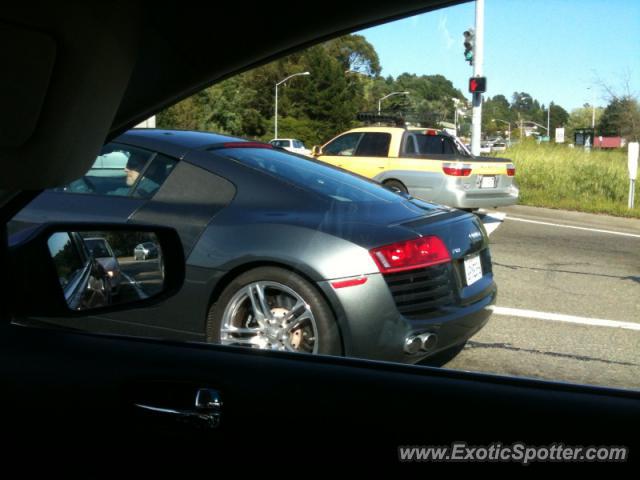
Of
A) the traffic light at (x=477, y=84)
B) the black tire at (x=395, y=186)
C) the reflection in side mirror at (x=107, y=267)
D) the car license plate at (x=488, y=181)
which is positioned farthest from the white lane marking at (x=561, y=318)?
the reflection in side mirror at (x=107, y=267)

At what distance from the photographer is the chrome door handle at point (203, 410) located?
5.95 ft

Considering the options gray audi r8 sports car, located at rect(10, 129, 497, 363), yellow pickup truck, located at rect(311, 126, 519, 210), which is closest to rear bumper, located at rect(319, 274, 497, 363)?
gray audi r8 sports car, located at rect(10, 129, 497, 363)

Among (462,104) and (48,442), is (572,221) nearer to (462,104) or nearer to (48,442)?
(462,104)

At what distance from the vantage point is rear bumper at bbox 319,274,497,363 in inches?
74.1

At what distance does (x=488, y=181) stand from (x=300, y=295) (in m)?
0.67

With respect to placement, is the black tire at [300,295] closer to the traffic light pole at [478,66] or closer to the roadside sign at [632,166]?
the traffic light pole at [478,66]

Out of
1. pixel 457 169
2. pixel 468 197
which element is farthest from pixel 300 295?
pixel 468 197

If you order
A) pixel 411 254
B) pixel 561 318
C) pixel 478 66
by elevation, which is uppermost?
pixel 478 66

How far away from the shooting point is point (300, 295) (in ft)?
6.44

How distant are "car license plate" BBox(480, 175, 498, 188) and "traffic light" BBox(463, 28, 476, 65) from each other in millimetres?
Answer: 656

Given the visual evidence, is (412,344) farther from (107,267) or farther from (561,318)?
(107,267)

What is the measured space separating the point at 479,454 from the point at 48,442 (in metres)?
1.03

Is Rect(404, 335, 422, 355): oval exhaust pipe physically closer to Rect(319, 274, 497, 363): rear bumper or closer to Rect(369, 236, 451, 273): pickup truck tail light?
Rect(319, 274, 497, 363): rear bumper

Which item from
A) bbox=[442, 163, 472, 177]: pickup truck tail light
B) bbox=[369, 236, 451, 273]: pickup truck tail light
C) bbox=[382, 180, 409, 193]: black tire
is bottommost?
bbox=[369, 236, 451, 273]: pickup truck tail light
